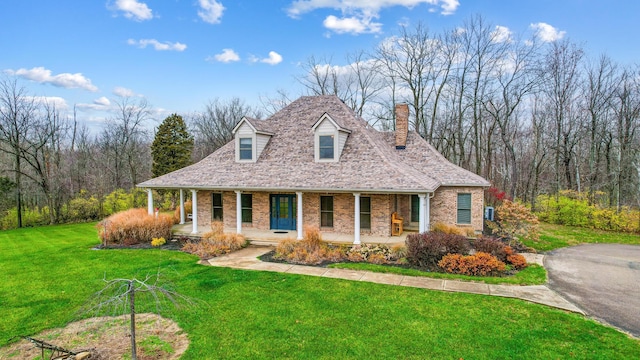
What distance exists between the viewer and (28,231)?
2122cm

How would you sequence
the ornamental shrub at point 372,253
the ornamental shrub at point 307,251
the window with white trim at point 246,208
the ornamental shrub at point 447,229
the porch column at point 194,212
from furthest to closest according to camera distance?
the window with white trim at point 246,208, the porch column at point 194,212, the ornamental shrub at point 447,229, the ornamental shrub at point 307,251, the ornamental shrub at point 372,253

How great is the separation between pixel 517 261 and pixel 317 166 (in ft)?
28.5

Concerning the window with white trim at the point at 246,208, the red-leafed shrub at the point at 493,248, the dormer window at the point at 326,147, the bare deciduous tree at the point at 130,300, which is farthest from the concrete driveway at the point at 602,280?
the window with white trim at the point at 246,208

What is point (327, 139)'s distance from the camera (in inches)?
627

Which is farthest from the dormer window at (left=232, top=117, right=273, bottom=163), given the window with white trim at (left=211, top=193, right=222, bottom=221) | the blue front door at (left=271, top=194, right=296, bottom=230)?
the blue front door at (left=271, top=194, right=296, bottom=230)

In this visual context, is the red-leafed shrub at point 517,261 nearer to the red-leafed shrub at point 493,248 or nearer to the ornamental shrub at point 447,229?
the red-leafed shrub at point 493,248

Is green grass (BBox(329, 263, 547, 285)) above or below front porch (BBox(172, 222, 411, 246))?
below

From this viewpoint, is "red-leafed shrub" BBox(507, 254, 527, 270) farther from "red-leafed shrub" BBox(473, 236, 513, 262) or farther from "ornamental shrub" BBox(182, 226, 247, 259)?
"ornamental shrub" BBox(182, 226, 247, 259)

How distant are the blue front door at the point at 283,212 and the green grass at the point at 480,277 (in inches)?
214

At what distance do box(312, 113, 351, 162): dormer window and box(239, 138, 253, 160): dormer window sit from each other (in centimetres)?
354

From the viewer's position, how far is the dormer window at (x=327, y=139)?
15.7m

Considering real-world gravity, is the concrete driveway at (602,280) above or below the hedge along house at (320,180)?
below

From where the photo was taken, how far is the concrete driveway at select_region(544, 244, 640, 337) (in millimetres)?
7672

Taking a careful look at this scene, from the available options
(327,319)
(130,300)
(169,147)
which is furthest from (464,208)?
(169,147)
